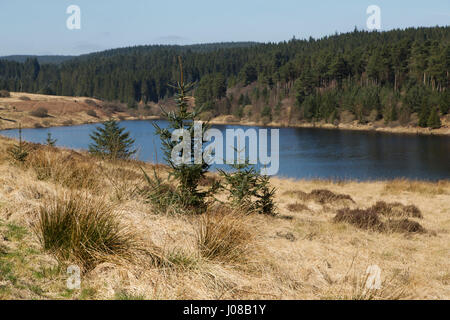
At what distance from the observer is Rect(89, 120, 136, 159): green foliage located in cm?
902

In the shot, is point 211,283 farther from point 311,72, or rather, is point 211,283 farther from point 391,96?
point 311,72

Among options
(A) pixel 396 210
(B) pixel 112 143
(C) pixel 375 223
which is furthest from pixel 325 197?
(B) pixel 112 143

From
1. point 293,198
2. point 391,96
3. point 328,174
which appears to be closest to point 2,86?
point 391,96

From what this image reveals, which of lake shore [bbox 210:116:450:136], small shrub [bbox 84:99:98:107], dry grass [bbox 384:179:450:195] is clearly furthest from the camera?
small shrub [bbox 84:99:98:107]

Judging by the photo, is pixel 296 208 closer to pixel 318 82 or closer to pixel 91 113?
pixel 91 113

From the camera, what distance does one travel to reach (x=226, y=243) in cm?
500

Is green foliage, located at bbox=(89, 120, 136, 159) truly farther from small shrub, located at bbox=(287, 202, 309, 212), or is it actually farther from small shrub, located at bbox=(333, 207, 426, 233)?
small shrub, located at bbox=(333, 207, 426, 233)

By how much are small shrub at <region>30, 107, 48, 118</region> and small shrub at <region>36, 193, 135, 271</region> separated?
8378 centimetres

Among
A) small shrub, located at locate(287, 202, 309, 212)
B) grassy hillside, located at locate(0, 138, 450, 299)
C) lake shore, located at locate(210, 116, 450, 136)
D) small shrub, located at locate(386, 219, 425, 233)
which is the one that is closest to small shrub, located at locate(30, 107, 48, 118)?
lake shore, located at locate(210, 116, 450, 136)

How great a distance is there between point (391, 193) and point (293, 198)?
6.36 meters

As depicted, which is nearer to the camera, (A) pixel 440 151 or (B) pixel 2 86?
(A) pixel 440 151

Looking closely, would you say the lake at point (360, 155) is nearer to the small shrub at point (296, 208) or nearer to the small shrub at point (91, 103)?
the small shrub at point (296, 208)

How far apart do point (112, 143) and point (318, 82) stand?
9288cm

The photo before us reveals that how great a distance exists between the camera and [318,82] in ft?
324
